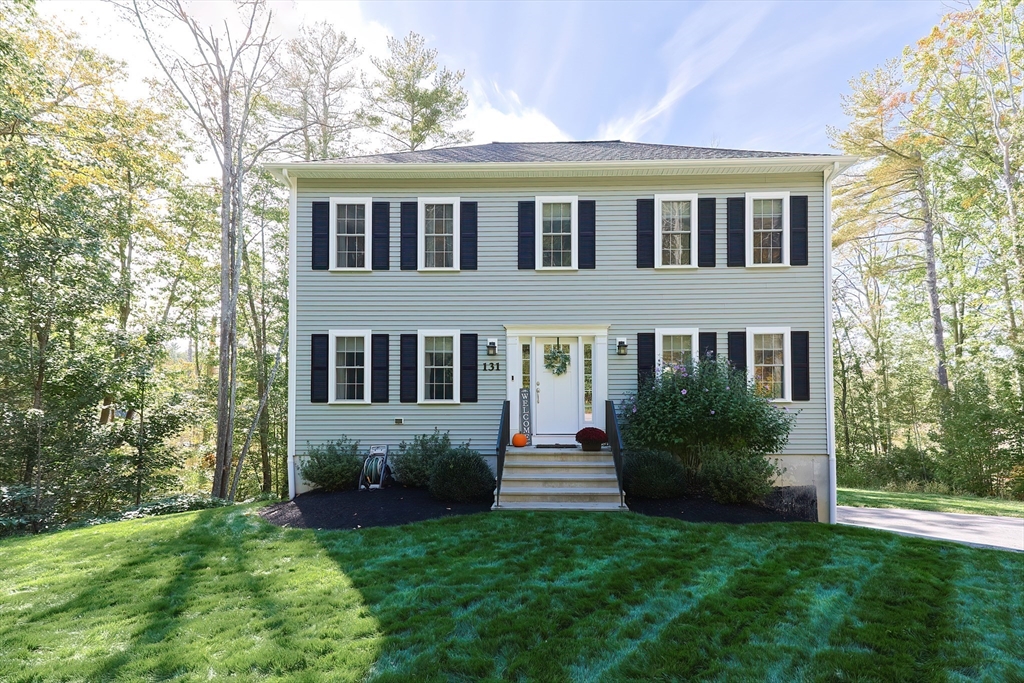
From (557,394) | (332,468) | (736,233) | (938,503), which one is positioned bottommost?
(938,503)

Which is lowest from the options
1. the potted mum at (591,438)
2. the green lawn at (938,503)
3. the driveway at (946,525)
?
the green lawn at (938,503)

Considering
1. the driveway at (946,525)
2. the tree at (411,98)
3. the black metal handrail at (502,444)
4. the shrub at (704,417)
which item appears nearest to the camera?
the driveway at (946,525)

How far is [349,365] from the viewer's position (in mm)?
9273

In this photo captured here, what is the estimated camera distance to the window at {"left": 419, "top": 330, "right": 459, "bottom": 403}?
Result: 9.23 metres

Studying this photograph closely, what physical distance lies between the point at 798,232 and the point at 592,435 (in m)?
5.43

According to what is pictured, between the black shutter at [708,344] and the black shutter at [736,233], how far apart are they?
4.57ft

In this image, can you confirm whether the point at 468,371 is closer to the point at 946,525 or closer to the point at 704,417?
the point at 704,417

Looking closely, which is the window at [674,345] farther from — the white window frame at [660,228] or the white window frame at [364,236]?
the white window frame at [364,236]

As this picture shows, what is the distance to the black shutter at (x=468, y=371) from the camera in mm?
9203

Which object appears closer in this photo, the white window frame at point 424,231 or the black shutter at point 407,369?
the black shutter at point 407,369

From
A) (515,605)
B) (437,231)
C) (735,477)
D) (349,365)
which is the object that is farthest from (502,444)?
(437,231)

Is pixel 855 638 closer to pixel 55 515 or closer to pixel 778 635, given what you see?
pixel 778 635

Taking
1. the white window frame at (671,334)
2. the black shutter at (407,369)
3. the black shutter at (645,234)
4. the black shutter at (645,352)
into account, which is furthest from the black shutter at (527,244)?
the white window frame at (671,334)

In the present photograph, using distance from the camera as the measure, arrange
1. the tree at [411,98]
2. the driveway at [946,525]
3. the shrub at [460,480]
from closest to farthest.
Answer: the driveway at [946,525]
the shrub at [460,480]
the tree at [411,98]
